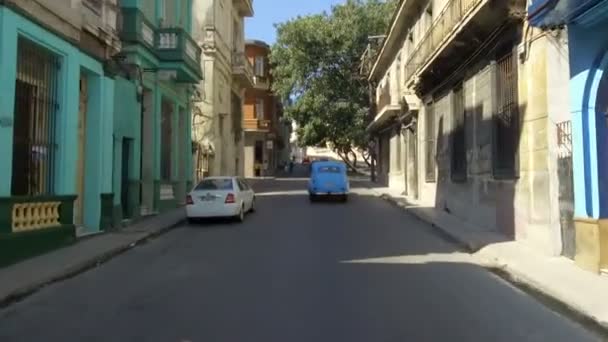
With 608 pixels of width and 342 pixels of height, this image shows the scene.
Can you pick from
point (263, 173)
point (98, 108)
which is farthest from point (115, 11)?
point (263, 173)

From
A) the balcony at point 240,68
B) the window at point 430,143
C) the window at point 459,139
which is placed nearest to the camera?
the window at point 459,139

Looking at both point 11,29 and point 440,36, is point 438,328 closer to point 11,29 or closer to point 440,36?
point 11,29

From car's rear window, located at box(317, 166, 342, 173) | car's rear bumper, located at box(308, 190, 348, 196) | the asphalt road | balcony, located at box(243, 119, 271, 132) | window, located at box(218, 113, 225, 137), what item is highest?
balcony, located at box(243, 119, 271, 132)

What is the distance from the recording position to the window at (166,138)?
21.8 meters

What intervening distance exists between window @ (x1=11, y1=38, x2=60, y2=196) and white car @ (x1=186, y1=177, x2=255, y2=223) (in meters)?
5.87

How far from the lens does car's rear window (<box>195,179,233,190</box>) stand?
61.2 feet

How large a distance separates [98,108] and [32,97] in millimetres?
3052

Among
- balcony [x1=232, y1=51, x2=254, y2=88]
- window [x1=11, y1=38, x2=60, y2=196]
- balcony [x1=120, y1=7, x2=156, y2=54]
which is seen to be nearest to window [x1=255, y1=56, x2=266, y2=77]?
balcony [x1=232, y1=51, x2=254, y2=88]

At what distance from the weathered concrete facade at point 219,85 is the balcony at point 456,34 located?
9.70 meters

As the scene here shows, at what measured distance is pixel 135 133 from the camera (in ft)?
59.6

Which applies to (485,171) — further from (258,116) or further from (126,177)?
(258,116)

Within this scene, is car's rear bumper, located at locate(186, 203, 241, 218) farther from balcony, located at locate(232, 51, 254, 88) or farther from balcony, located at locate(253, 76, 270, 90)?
balcony, located at locate(253, 76, 270, 90)

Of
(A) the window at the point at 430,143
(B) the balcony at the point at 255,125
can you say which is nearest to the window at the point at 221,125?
(A) the window at the point at 430,143

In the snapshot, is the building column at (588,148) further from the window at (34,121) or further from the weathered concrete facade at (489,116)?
the window at (34,121)
